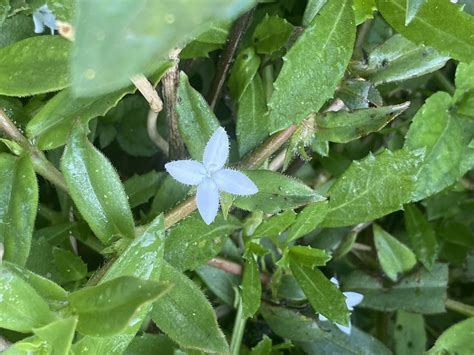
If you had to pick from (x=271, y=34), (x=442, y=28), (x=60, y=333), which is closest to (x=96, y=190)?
(x=60, y=333)

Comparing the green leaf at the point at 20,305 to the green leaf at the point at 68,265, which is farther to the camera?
the green leaf at the point at 68,265

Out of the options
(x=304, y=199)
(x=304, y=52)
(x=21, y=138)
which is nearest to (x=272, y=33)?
(x=304, y=52)

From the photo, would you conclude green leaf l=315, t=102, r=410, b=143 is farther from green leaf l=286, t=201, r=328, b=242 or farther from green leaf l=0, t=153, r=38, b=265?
green leaf l=0, t=153, r=38, b=265

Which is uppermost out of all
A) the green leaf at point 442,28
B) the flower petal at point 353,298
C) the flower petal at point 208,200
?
the green leaf at point 442,28

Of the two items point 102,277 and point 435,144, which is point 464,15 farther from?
point 102,277

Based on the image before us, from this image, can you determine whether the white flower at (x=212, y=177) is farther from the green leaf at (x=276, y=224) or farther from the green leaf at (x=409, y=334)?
the green leaf at (x=409, y=334)

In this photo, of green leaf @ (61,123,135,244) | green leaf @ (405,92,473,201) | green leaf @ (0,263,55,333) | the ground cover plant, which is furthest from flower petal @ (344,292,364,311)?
green leaf @ (0,263,55,333)

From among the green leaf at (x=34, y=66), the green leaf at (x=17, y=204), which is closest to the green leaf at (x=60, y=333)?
the green leaf at (x=17, y=204)
